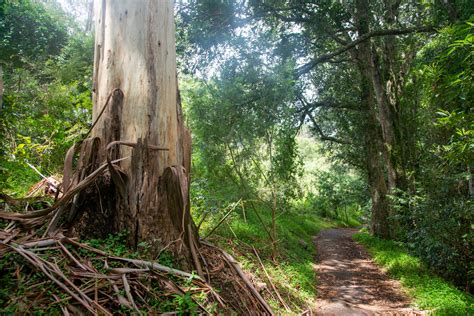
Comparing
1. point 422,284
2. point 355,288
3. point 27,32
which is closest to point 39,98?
point 355,288

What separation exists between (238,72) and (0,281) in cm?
736

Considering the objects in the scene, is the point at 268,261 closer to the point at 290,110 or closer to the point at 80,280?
the point at 290,110

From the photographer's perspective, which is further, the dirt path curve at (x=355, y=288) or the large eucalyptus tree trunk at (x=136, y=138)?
the dirt path curve at (x=355, y=288)

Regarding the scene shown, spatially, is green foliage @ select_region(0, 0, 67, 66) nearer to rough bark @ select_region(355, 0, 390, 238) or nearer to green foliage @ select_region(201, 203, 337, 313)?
green foliage @ select_region(201, 203, 337, 313)

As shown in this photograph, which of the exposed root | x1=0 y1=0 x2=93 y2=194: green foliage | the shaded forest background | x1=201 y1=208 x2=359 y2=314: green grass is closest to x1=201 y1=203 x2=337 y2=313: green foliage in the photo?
x1=201 y1=208 x2=359 y2=314: green grass

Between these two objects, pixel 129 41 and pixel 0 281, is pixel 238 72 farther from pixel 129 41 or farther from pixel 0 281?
pixel 0 281

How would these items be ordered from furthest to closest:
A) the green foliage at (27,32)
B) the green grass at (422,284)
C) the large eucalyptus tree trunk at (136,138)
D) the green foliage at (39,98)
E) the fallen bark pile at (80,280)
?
the green foliage at (27,32) → the green grass at (422,284) → the green foliage at (39,98) → the large eucalyptus tree trunk at (136,138) → the fallen bark pile at (80,280)

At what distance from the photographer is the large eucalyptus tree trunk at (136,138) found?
259 cm

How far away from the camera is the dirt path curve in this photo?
17.1ft

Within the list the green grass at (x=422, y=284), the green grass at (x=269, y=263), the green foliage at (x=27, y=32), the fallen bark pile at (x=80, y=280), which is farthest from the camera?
the green foliage at (x=27, y=32)

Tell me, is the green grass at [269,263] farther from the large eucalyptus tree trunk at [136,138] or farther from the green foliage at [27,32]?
the green foliage at [27,32]

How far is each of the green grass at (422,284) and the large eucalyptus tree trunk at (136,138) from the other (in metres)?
4.45

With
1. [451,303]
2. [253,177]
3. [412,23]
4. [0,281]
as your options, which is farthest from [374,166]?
[0,281]

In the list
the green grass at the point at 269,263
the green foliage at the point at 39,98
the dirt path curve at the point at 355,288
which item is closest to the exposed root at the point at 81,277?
the green foliage at the point at 39,98
